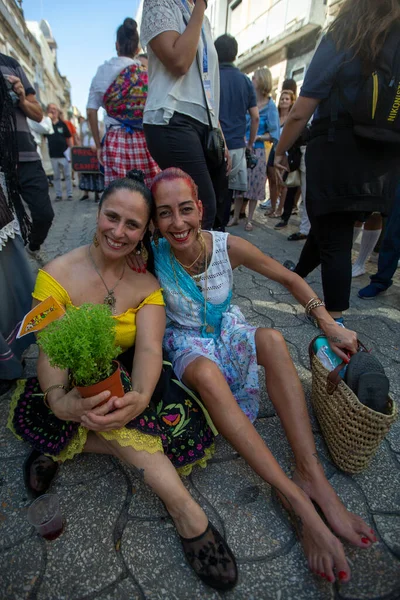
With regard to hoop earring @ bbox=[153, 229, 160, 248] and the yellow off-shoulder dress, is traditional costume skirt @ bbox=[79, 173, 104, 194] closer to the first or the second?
hoop earring @ bbox=[153, 229, 160, 248]

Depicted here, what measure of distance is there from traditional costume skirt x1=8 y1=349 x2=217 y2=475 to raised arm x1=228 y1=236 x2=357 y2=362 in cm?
70

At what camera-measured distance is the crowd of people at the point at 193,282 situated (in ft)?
3.99

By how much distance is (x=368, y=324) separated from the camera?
2.68 metres

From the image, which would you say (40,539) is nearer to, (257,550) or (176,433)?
(176,433)

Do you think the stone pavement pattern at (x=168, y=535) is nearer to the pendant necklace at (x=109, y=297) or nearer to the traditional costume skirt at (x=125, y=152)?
the pendant necklace at (x=109, y=297)

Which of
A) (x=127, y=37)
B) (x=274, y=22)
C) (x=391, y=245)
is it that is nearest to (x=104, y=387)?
(x=391, y=245)

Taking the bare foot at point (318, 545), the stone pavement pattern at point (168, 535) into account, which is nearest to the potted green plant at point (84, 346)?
the stone pavement pattern at point (168, 535)

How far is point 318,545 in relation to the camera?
112 cm

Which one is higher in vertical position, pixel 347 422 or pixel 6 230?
pixel 6 230

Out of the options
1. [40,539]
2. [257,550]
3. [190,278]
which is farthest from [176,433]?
[190,278]

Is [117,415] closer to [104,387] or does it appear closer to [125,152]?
[104,387]

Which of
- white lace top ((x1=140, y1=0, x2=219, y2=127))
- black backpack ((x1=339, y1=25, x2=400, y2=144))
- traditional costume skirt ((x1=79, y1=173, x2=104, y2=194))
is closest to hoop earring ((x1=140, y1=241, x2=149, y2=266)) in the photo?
white lace top ((x1=140, y1=0, x2=219, y2=127))

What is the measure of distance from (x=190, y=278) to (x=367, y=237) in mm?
2453

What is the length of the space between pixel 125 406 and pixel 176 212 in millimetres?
875
